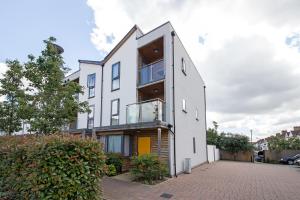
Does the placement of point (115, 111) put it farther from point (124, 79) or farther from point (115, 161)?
point (115, 161)

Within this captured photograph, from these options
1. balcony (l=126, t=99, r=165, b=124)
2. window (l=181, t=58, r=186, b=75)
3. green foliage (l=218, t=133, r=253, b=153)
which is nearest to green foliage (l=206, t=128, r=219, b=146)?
green foliage (l=218, t=133, r=253, b=153)

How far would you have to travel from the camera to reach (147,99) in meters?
16.4

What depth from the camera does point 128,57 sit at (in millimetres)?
16375

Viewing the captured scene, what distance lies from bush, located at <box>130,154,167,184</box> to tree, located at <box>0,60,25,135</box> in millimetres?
7035

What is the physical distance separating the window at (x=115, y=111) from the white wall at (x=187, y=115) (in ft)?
16.7

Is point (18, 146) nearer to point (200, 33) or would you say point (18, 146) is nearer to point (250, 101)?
point (200, 33)

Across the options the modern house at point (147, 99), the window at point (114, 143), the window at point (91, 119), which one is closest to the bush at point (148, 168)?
the modern house at point (147, 99)

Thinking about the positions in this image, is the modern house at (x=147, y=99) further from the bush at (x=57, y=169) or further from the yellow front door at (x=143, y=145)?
the bush at (x=57, y=169)

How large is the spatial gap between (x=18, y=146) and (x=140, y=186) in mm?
5665

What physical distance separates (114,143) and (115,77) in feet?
17.9

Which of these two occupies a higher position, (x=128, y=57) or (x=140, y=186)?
(x=128, y=57)

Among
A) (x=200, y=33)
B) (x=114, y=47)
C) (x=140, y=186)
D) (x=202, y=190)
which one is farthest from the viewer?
(x=114, y=47)

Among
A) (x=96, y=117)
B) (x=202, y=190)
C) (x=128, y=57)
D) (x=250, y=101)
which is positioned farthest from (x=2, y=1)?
(x=250, y=101)

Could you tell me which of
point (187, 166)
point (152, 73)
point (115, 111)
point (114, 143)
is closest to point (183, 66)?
point (152, 73)
